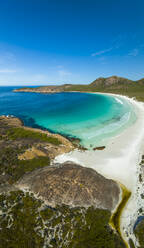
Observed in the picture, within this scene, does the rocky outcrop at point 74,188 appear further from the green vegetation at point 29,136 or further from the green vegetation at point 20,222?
the green vegetation at point 29,136

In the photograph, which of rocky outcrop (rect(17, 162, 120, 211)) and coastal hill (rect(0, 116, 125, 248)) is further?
rocky outcrop (rect(17, 162, 120, 211))

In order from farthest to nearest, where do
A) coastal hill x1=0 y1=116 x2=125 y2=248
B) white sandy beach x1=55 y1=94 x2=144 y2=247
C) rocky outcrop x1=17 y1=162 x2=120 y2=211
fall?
white sandy beach x1=55 y1=94 x2=144 y2=247 < rocky outcrop x1=17 y1=162 x2=120 y2=211 < coastal hill x1=0 y1=116 x2=125 y2=248

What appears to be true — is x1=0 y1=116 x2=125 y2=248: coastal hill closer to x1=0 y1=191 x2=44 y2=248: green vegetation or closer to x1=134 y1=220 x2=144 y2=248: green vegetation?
x1=0 y1=191 x2=44 y2=248: green vegetation

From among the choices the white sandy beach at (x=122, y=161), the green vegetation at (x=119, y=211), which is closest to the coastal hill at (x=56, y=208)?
the green vegetation at (x=119, y=211)

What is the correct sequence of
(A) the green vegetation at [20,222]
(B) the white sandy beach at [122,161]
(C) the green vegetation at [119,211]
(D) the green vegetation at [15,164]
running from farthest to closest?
(D) the green vegetation at [15,164] < (B) the white sandy beach at [122,161] < (C) the green vegetation at [119,211] < (A) the green vegetation at [20,222]

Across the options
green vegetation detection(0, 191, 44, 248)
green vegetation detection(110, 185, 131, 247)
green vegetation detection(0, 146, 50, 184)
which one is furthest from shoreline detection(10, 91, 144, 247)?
green vegetation detection(0, 191, 44, 248)

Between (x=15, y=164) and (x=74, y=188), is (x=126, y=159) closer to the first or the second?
(x=74, y=188)
